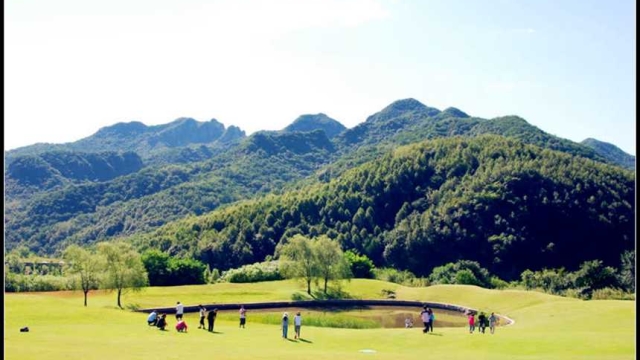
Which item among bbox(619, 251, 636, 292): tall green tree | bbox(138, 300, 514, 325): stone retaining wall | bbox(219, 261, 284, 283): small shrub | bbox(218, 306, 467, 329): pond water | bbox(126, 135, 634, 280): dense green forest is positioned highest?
bbox(126, 135, 634, 280): dense green forest

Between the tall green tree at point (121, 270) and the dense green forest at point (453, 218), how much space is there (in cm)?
7146

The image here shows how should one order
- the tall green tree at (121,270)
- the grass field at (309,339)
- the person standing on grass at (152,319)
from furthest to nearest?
the tall green tree at (121,270), the person standing on grass at (152,319), the grass field at (309,339)

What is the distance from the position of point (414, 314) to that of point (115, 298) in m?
33.3

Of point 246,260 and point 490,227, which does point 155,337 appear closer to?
point 246,260

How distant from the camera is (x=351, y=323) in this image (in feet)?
198

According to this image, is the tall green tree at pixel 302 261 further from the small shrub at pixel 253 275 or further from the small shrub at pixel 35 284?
the small shrub at pixel 35 284

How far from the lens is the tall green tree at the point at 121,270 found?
69125 millimetres

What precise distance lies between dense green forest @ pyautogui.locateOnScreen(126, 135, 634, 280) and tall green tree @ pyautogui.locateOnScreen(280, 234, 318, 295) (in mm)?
58213

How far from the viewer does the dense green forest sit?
150250 mm

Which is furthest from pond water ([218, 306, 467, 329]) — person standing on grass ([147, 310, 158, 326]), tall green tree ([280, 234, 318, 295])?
person standing on grass ([147, 310, 158, 326])

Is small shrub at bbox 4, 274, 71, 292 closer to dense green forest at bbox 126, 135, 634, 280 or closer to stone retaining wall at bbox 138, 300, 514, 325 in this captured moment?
stone retaining wall at bbox 138, 300, 514, 325

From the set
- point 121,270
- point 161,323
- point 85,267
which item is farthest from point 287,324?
point 85,267

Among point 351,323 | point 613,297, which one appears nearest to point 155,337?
point 351,323

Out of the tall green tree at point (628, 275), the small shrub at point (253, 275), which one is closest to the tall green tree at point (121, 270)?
the small shrub at point (253, 275)
